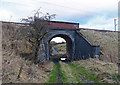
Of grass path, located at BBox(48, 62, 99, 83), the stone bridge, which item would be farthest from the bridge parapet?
grass path, located at BBox(48, 62, 99, 83)

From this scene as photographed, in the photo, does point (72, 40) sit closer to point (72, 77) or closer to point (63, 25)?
point (63, 25)

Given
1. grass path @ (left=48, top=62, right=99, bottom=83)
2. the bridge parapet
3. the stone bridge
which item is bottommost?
grass path @ (left=48, top=62, right=99, bottom=83)

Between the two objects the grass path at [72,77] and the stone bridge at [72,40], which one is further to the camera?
the stone bridge at [72,40]

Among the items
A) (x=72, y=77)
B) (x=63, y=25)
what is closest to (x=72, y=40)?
(x=63, y=25)

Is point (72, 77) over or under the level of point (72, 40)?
under

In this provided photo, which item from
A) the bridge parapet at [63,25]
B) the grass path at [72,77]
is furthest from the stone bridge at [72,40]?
the grass path at [72,77]

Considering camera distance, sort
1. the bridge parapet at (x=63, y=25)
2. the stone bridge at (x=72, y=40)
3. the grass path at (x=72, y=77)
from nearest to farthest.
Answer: the grass path at (x=72, y=77) < the stone bridge at (x=72, y=40) < the bridge parapet at (x=63, y=25)

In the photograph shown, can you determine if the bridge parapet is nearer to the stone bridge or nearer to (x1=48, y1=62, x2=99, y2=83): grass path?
the stone bridge

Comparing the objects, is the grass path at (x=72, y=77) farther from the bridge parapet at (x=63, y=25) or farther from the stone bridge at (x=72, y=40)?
the bridge parapet at (x=63, y=25)

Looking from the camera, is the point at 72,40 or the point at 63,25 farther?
the point at 72,40

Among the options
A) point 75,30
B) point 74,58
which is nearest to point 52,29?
point 75,30

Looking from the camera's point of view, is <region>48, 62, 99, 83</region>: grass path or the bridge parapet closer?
<region>48, 62, 99, 83</region>: grass path

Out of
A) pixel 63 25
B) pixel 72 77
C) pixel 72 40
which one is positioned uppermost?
pixel 63 25

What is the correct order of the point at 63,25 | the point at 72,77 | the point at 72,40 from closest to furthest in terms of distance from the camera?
the point at 72,77, the point at 63,25, the point at 72,40
